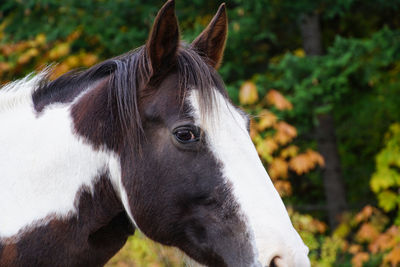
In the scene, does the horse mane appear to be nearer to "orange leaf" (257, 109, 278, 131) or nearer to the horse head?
the horse head

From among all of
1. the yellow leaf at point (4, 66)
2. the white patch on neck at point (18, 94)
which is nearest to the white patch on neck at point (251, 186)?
the white patch on neck at point (18, 94)

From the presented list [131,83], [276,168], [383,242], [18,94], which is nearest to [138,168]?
[131,83]

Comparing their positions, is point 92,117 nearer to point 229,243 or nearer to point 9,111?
point 9,111

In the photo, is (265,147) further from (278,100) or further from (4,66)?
(4,66)

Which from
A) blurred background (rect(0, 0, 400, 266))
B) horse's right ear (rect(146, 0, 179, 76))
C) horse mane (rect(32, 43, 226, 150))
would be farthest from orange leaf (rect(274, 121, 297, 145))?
horse's right ear (rect(146, 0, 179, 76))

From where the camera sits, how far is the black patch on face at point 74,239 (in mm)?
1729

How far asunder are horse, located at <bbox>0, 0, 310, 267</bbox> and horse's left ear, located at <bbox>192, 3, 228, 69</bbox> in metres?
0.23

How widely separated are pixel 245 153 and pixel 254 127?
9.58ft

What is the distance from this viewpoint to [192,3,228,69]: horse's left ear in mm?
2055

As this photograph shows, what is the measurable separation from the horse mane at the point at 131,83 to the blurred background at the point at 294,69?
2.00 meters

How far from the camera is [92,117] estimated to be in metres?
1.80

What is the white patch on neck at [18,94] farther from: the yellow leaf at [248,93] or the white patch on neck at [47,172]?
the yellow leaf at [248,93]

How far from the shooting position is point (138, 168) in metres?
1.74

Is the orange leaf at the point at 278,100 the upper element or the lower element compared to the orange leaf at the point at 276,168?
upper
